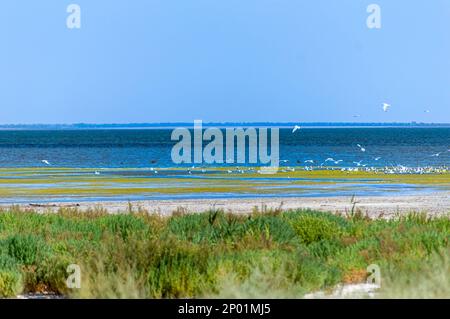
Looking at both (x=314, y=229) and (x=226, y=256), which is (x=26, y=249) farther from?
(x=314, y=229)

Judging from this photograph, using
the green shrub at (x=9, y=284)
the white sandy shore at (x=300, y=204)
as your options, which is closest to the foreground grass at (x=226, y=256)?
the green shrub at (x=9, y=284)

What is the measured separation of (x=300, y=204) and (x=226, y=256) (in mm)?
18412

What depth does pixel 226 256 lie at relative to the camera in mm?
14500

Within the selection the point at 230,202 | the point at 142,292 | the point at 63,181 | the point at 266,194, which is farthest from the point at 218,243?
the point at 63,181

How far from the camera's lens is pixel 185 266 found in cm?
1377

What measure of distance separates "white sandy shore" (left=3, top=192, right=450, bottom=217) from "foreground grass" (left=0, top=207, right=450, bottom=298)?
403 inches

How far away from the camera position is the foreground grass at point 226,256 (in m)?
12.6

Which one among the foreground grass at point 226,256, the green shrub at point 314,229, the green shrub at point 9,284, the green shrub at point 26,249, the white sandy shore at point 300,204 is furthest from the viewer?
the white sandy shore at point 300,204

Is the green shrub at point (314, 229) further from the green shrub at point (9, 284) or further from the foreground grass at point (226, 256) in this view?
the green shrub at point (9, 284)

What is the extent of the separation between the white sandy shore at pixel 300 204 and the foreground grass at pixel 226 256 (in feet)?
33.6

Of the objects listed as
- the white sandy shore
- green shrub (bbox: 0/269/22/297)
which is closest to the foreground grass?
green shrub (bbox: 0/269/22/297)

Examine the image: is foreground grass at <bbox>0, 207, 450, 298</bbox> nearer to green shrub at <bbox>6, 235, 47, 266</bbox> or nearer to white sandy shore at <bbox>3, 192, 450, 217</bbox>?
green shrub at <bbox>6, 235, 47, 266</bbox>

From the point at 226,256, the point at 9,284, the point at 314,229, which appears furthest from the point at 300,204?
the point at 9,284
